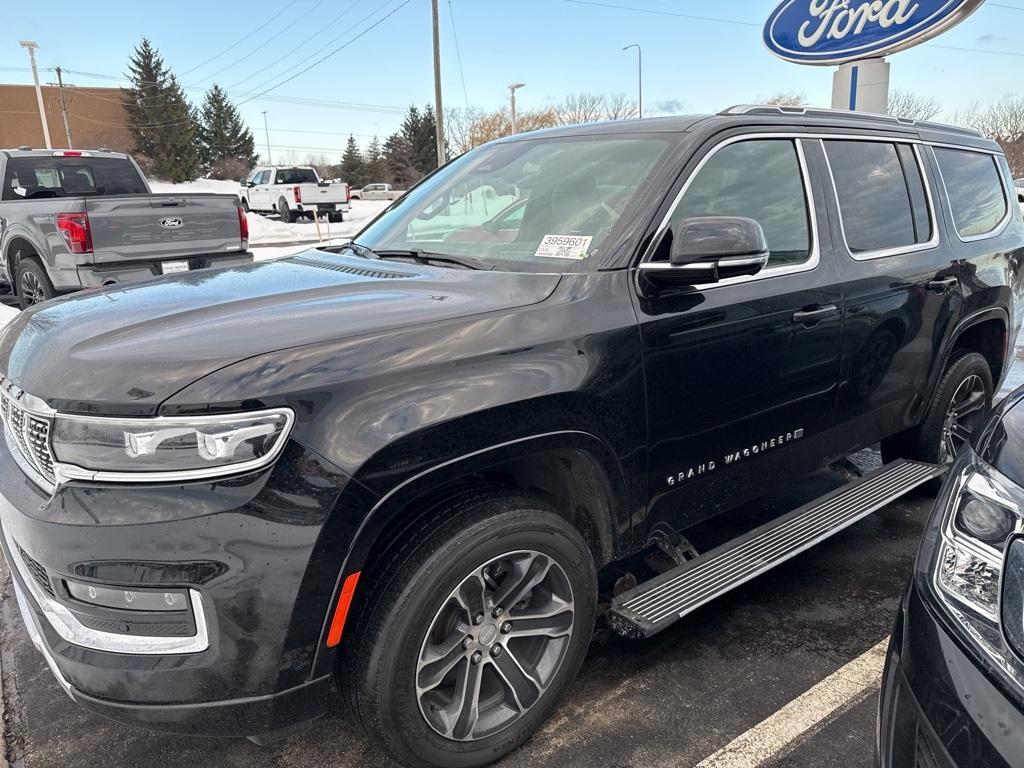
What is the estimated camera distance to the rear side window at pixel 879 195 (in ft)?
10.8

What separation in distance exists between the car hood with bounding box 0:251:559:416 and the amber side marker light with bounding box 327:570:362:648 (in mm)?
608

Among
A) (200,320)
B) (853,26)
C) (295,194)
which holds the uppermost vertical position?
(853,26)

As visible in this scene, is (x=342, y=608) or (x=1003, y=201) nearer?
(x=342, y=608)

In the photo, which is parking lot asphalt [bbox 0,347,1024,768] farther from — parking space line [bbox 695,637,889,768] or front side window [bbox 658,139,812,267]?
front side window [bbox 658,139,812,267]

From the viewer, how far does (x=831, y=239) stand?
124 inches

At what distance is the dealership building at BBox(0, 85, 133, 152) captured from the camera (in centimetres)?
6359

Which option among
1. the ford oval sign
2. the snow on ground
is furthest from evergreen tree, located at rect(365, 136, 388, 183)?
the ford oval sign

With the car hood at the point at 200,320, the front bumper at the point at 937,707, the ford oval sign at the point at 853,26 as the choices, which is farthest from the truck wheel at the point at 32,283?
the ford oval sign at the point at 853,26

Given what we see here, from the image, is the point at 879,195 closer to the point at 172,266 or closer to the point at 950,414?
the point at 950,414

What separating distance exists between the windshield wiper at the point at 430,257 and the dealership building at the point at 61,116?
70.0m

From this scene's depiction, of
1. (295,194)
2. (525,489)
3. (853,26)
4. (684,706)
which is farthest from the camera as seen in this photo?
(295,194)

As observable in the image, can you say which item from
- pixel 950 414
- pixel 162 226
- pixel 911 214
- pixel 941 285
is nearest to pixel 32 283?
pixel 162 226

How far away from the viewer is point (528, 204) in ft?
9.87

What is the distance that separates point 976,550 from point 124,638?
1.91 metres
